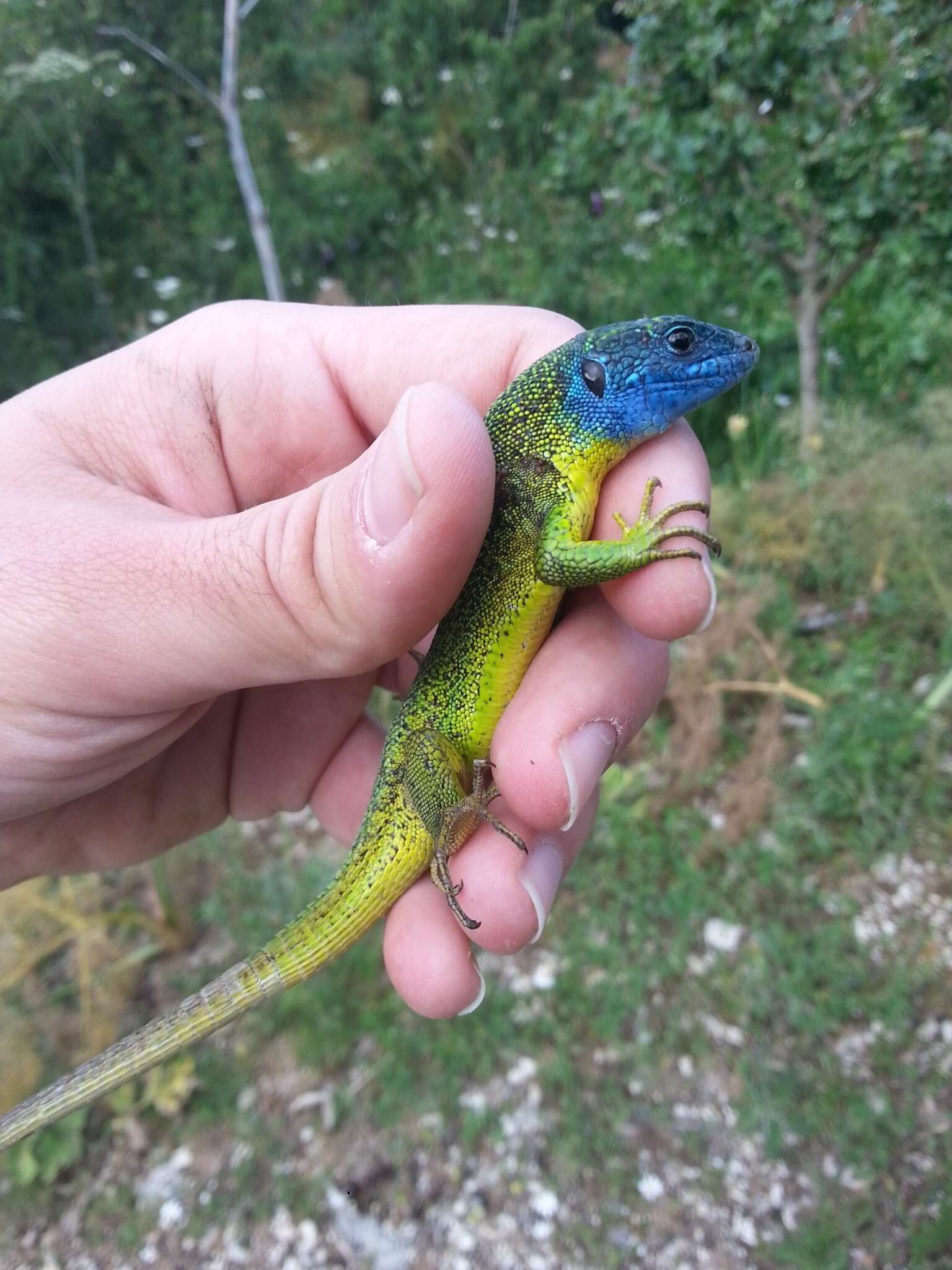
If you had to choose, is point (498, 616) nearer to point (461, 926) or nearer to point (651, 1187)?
point (461, 926)

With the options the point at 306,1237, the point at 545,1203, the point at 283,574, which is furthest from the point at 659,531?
the point at 306,1237

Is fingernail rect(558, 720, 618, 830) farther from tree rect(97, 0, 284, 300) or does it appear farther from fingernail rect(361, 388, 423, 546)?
tree rect(97, 0, 284, 300)

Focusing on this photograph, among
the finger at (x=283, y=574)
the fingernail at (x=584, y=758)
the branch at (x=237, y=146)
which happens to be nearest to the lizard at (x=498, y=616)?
the fingernail at (x=584, y=758)

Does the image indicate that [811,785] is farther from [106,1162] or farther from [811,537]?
[106,1162]

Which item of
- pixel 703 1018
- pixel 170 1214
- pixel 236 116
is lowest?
pixel 170 1214

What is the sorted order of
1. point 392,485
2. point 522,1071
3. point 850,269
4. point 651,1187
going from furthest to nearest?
point 850,269 < point 522,1071 < point 651,1187 < point 392,485
